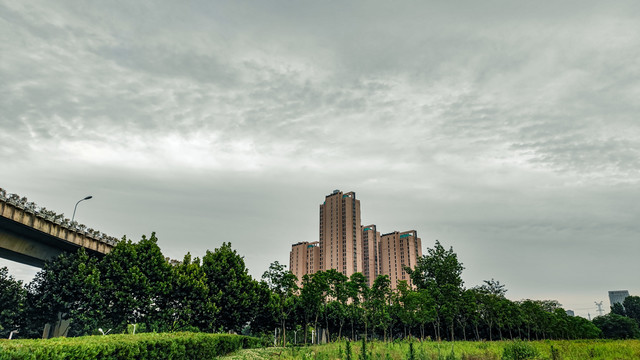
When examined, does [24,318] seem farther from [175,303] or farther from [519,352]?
[519,352]

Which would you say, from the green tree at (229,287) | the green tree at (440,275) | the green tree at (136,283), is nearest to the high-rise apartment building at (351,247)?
the green tree at (440,275)

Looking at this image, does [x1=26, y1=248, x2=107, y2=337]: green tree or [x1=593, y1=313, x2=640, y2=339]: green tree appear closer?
[x1=26, y1=248, x2=107, y2=337]: green tree

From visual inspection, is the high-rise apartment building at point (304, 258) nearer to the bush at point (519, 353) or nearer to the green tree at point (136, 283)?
the green tree at point (136, 283)

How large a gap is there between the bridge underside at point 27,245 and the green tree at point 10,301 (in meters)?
4.28

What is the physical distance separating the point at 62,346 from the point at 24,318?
30.7 metres

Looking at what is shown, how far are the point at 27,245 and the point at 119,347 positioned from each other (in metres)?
26.5

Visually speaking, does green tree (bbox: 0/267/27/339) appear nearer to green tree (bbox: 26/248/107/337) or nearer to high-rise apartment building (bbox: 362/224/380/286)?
green tree (bbox: 26/248/107/337)

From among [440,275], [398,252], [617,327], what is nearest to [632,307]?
[617,327]

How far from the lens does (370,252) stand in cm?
16162

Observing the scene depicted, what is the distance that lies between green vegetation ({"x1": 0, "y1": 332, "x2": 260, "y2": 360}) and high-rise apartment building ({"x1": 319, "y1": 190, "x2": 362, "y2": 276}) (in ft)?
398

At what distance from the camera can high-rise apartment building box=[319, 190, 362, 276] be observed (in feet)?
472

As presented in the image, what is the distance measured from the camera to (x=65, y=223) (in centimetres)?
3219

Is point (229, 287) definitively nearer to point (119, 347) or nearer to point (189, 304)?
point (189, 304)

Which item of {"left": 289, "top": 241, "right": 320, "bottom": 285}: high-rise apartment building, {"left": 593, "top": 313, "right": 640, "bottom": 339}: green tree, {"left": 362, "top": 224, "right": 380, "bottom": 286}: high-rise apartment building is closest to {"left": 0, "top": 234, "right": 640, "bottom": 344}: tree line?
{"left": 593, "top": 313, "right": 640, "bottom": 339}: green tree
